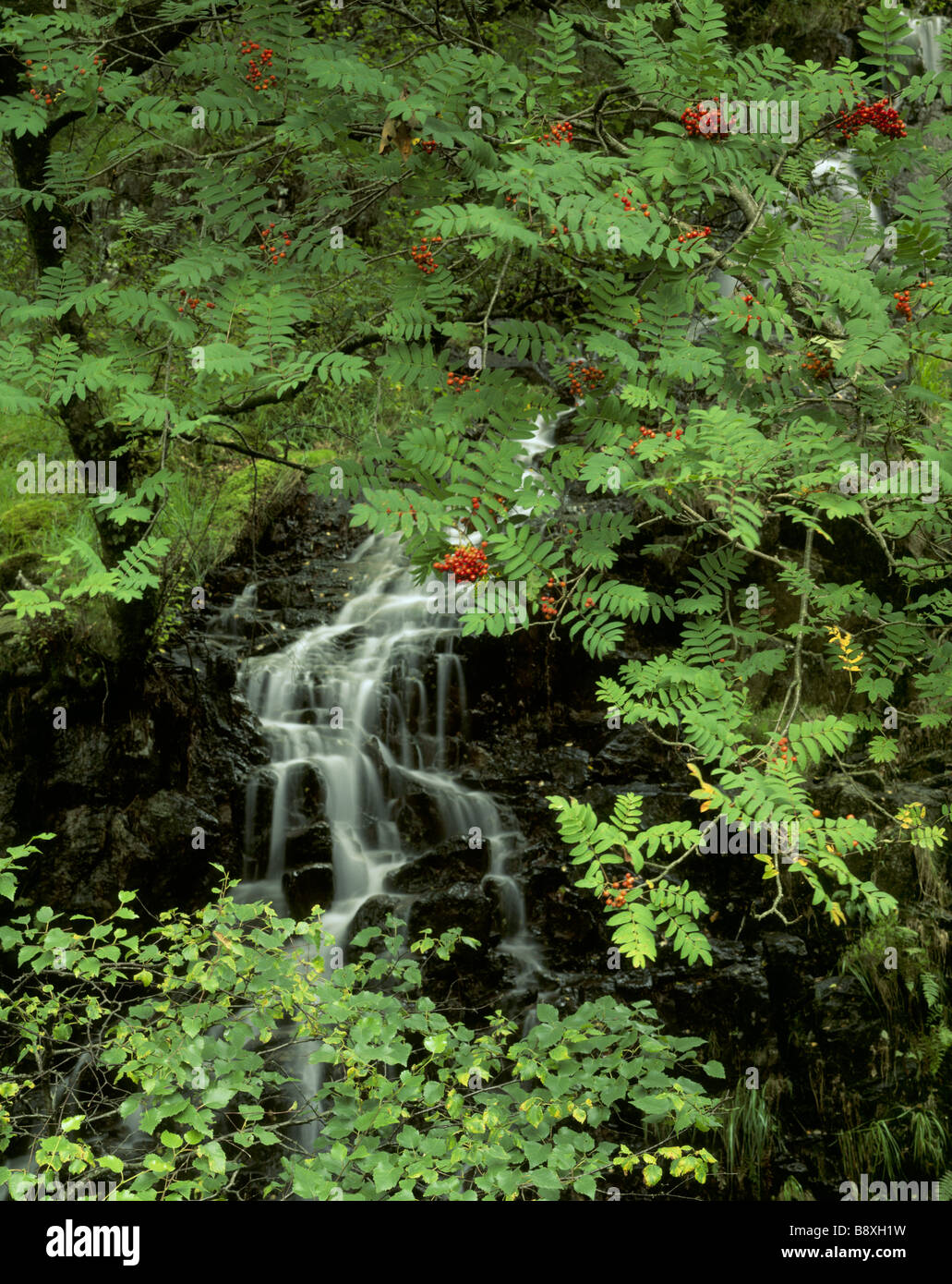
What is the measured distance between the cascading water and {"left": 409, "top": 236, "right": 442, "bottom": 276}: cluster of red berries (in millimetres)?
4253

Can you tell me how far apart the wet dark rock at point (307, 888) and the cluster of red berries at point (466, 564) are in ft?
13.3

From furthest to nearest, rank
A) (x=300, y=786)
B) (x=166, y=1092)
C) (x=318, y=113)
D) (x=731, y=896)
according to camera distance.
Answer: (x=300, y=786)
(x=731, y=896)
(x=318, y=113)
(x=166, y=1092)

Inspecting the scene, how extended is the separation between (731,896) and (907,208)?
4.43m

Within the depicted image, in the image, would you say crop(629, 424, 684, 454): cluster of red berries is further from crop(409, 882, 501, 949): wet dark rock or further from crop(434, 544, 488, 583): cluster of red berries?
crop(409, 882, 501, 949): wet dark rock

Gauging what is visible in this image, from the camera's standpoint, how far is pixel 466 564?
3.67 metres

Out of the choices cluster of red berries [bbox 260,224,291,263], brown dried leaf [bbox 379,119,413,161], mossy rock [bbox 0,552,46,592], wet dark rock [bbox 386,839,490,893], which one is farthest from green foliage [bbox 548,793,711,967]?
mossy rock [bbox 0,552,46,592]

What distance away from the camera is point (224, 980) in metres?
3.86

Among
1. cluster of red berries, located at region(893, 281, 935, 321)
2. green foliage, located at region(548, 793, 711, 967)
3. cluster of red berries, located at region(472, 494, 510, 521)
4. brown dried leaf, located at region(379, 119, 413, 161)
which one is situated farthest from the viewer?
cluster of red berries, located at region(893, 281, 935, 321)

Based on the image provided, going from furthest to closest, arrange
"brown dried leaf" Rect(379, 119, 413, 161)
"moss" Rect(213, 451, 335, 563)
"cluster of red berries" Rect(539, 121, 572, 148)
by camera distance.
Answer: "moss" Rect(213, 451, 335, 563) → "cluster of red berries" Rect(539, 121, 572, 148) → "brown dried leaf" Rect(379, 119, 413, 161)

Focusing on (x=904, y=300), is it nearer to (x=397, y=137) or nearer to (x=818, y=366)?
(x=818, y=366)

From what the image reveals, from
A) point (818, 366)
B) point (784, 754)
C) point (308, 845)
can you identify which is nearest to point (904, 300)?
point (818, 366)

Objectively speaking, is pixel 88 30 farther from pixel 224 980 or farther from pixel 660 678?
Answer: pixel 224 980

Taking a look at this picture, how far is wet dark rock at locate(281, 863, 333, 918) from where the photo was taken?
702cm

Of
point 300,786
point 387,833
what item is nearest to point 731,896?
point 387,833
